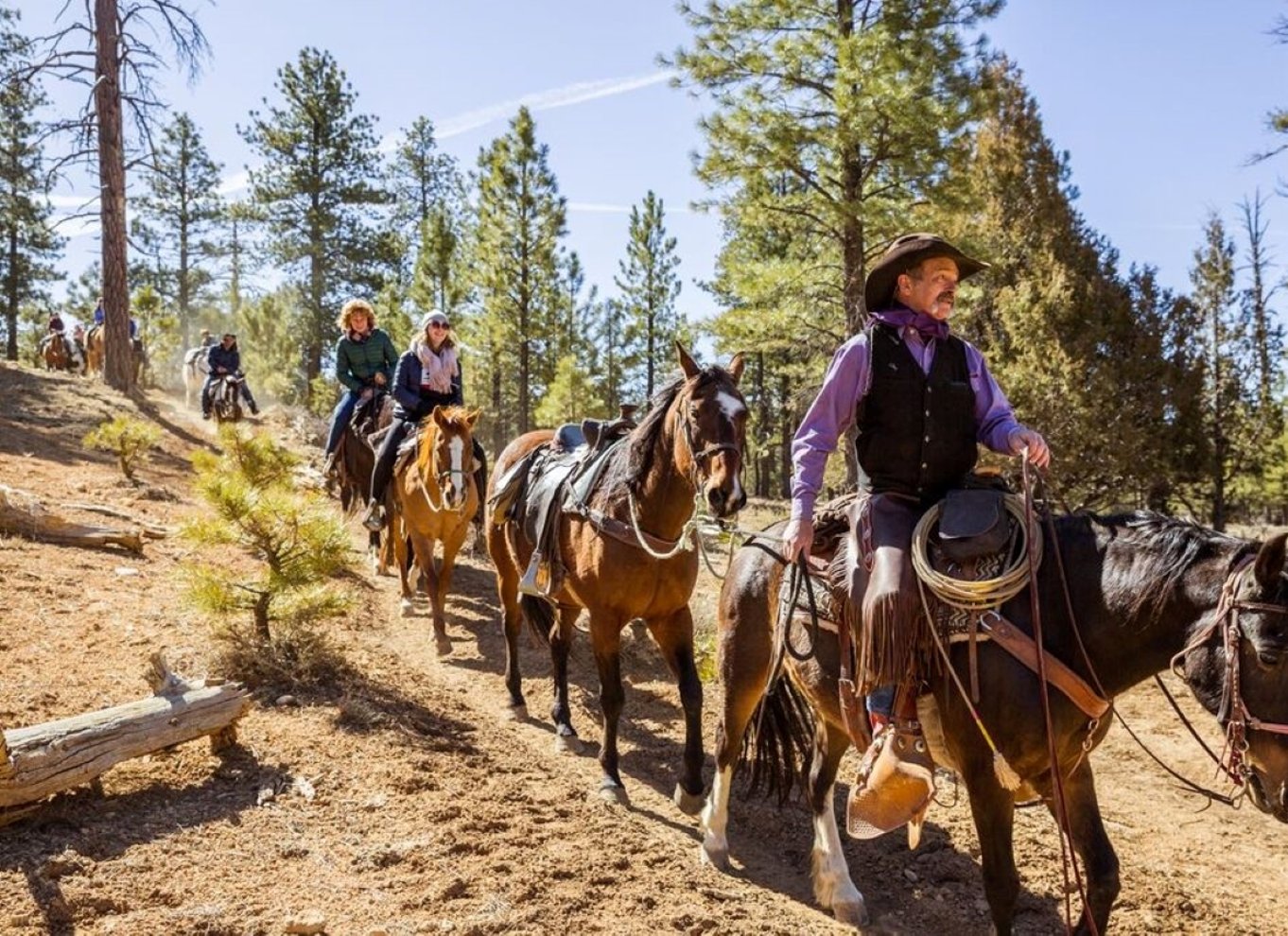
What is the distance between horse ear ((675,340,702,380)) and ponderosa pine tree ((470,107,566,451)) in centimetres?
2077

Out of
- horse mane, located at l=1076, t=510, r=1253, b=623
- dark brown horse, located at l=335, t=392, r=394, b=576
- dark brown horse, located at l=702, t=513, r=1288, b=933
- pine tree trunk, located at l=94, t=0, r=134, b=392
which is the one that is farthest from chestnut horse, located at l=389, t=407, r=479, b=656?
pine tree trunk, located at l=94, t=0, r=134, b=392

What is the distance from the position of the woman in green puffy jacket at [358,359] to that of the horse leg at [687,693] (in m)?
6.72

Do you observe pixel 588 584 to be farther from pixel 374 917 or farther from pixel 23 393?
pixel 23 393

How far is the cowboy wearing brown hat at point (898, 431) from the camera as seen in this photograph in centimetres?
330

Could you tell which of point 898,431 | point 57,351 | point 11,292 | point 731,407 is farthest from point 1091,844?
point 11,292

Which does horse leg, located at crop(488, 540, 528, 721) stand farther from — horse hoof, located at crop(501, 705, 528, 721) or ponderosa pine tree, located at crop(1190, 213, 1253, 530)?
ponderosa pine tree, located at crop(1190, 213, 1253, 530)

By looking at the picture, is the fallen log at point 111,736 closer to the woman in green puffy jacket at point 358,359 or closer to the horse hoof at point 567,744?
the horse hoof at point 567,744

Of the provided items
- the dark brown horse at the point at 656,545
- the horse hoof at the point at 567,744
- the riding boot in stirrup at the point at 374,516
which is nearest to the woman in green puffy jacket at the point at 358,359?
the riding boot in stirrup at the point at 374,516

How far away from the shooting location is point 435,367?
358 inches

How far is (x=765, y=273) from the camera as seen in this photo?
13.3 m

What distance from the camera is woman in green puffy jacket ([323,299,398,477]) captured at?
35.1 feet

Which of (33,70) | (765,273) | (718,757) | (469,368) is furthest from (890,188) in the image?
(469,368)

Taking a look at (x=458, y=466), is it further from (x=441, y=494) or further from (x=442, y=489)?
(x=441, y=494)

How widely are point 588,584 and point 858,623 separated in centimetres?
240
